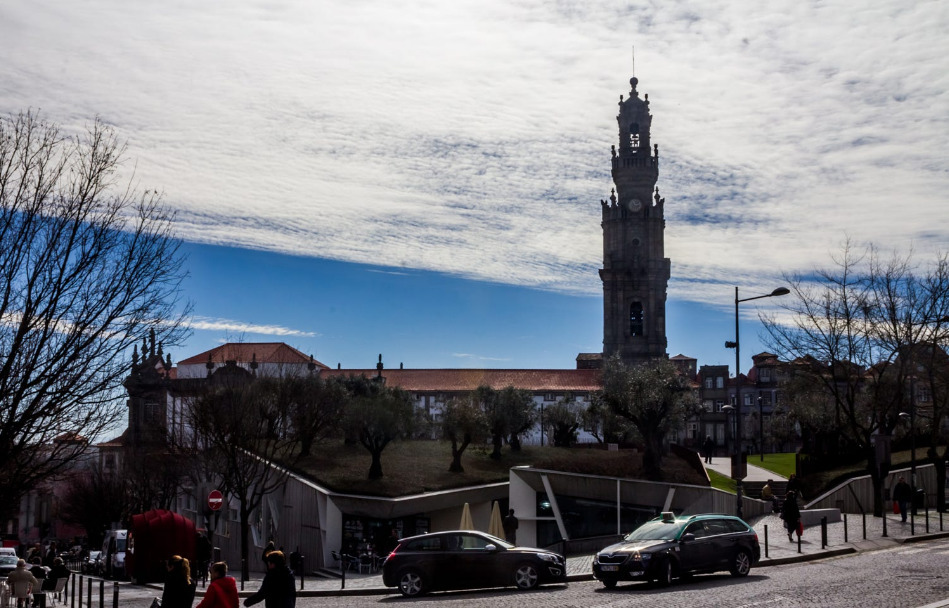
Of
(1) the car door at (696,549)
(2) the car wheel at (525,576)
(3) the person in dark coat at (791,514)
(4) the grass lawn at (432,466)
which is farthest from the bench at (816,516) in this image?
(2) the car wheel at (525,576)

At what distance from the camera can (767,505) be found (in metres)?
37.9

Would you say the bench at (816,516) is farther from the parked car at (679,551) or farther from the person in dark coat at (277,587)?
the person in dark coat at (277,587)

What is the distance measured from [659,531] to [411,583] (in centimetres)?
560

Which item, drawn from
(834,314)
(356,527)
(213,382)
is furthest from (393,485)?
(834,314)

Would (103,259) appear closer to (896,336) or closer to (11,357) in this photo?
(11,357)

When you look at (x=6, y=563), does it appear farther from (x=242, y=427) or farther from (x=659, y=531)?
(x=659, y=531)

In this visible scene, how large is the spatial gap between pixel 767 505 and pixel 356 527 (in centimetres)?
1674

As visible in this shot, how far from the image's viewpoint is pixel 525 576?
70.7 feet

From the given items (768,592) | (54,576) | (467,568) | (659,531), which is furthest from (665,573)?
(54,576)

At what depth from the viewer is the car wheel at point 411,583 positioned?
21.5m

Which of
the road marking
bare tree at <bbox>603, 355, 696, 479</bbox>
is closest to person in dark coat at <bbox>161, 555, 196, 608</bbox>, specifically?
the road marking

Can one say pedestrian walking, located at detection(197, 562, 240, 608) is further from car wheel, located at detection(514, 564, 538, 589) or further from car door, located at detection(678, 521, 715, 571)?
car door, located at detection(678, 521, 715, 571)

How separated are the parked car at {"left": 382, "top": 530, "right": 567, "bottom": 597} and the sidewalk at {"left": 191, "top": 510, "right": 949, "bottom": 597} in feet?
6.98

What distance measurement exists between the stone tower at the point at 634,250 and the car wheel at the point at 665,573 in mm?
75690
